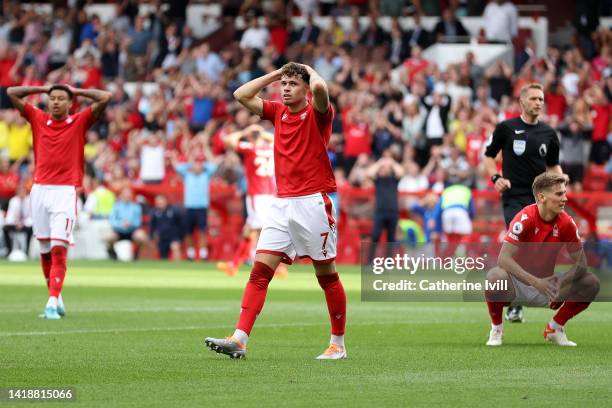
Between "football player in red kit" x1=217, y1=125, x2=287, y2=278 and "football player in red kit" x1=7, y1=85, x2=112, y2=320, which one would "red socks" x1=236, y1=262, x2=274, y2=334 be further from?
"football player in red kit" x1=217, y1=125, x2=287, y2=278

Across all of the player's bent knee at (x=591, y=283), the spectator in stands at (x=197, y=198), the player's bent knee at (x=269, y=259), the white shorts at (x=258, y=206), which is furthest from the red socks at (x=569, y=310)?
the spectator in stands at (x=197, y=198)

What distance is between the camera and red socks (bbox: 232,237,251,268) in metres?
24.8

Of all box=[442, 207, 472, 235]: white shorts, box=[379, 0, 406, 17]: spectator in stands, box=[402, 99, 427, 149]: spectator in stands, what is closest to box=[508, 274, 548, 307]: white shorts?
box=[442, 207, 472, 235]: white shorts

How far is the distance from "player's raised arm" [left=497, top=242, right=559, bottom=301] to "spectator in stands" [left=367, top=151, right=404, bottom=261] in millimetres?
15565

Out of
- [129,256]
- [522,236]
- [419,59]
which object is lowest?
[129,256]

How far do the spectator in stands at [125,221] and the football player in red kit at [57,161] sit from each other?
47.2 ft

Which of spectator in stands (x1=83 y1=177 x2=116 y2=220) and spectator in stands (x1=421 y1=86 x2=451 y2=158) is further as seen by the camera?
spectator in stands (x1=83 y1=177 x2=116 y2=220)

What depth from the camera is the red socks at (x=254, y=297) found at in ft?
36.7

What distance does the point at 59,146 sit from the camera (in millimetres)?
15906

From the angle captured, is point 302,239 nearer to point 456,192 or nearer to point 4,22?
point 456,192

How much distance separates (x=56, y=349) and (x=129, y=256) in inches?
742

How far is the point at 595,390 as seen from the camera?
9344 mm

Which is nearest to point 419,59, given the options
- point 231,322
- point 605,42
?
point 605,42

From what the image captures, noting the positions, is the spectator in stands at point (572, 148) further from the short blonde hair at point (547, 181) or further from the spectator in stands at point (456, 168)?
the short blonde hair at point (547, 181)
